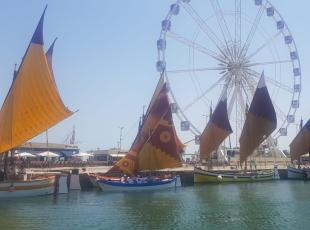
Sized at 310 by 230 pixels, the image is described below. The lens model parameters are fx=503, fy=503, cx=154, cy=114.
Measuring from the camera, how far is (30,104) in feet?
137

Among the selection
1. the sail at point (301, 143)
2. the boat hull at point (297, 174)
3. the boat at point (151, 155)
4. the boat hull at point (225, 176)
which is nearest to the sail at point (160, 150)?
the boat at point (151, 155)

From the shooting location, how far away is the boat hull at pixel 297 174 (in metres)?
72.9

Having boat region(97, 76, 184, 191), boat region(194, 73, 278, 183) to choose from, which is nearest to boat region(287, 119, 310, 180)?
boat region(194, 73, 278, 183)

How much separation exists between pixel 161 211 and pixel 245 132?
2922cm

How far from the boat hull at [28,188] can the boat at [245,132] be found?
22284 mm

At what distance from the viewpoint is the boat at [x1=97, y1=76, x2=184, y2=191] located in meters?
52.2

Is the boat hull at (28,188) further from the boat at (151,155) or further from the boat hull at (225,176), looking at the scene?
the boat hull at (225,176)

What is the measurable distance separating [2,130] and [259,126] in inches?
1275

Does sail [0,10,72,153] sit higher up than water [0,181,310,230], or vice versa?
sail [0,10,72,153]

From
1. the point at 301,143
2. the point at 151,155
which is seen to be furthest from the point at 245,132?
the point at 301,143

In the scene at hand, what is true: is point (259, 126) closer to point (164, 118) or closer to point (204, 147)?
point (204, 147)

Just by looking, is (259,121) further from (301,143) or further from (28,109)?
(28,109)

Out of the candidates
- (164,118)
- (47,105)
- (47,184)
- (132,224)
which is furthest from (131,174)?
(132,224)

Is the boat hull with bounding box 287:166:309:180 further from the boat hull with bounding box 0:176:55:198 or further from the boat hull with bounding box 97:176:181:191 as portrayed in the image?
the boat hull with bounding box 0:176:55:198
